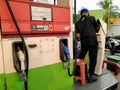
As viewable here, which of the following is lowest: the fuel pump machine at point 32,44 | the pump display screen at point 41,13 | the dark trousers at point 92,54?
the dark trousers at point 92,54

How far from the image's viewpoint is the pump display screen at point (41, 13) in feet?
4.85

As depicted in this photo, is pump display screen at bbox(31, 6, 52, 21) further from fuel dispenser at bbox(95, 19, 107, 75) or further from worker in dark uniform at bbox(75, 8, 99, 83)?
fuel dispenser at bbox(95, 19, 107, 75)

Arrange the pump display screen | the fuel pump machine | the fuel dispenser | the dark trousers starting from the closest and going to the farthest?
1. the fuel pump machine
2. the pump display screen
3. the dark trousers
4. the fuel dispenser

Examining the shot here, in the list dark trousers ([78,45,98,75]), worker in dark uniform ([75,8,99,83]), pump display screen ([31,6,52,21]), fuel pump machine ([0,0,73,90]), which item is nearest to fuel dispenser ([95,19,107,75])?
worker in dark uniform ([75,8,99,83])

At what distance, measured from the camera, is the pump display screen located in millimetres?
1478

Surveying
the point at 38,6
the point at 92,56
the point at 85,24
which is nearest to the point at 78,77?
the point at 92,56

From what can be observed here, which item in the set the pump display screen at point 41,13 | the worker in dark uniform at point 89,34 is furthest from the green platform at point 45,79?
the worker in dark uniform at point 89,34

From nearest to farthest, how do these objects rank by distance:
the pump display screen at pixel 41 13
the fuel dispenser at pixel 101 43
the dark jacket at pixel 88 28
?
the pump display screen at pixel 41 13 → the dark jacket at pixel 88 28 → the fuel dispenser at pixel 101 43

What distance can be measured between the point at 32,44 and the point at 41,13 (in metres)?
0.29

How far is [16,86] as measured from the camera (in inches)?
56.3

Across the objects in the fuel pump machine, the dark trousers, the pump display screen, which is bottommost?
the dark trousers

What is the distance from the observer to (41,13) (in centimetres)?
153

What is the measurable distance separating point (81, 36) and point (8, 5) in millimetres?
2574

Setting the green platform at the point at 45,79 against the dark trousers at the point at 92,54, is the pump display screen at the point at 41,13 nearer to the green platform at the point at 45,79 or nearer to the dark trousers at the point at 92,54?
the green platform at the point at 45,79
